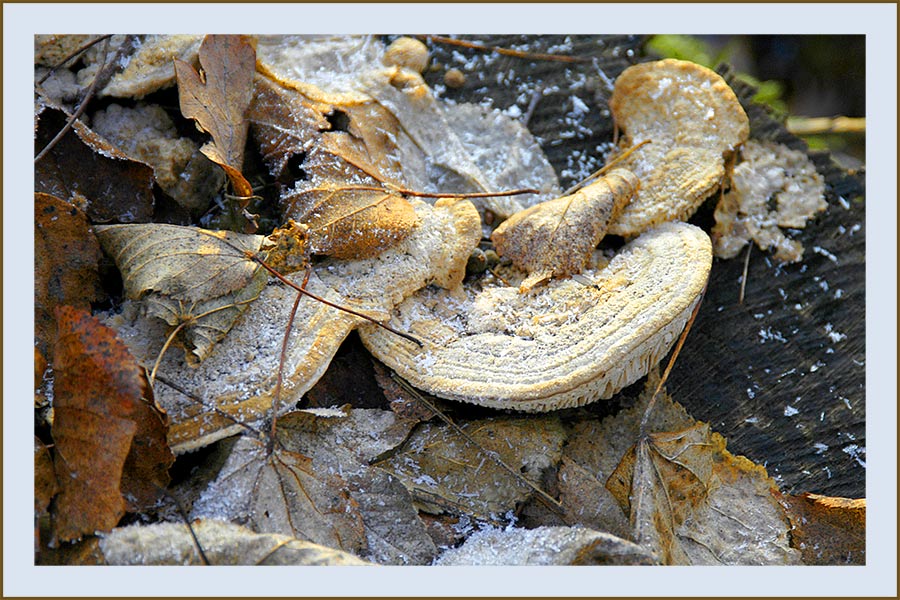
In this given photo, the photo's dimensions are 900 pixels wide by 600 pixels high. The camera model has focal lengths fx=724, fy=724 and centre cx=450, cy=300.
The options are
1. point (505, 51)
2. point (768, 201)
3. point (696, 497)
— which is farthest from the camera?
point (505, 51)

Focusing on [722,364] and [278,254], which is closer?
[278,254]

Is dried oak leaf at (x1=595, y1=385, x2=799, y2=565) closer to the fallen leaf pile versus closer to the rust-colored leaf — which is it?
the fallen leaf pile

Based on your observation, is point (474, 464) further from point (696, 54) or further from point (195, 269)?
point (696, 54)

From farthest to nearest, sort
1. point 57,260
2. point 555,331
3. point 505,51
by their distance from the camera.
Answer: point 505,51 < point 555,331 < point 57,260

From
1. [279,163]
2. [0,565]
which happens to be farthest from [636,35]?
[0,565]

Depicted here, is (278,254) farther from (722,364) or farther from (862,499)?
(862,499)

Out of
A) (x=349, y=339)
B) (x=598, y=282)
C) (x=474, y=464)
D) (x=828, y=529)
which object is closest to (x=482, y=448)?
(x=474, y=464)

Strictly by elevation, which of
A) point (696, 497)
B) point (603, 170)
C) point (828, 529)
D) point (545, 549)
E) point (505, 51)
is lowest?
point (828, 529)
